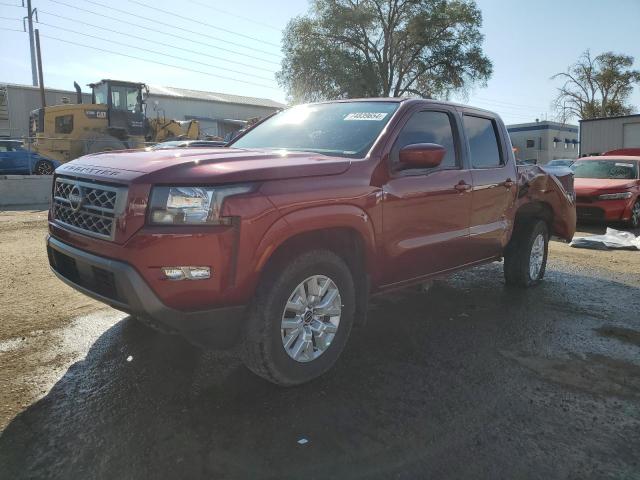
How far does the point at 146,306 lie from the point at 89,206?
2.66 ft

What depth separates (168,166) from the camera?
288 centimetres

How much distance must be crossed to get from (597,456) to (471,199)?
234cm

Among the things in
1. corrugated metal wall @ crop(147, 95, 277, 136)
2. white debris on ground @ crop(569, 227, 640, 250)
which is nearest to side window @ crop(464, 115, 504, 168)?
white debris on ground @ crop(569, 227, 640, 250)

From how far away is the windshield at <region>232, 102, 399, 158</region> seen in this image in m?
3.80

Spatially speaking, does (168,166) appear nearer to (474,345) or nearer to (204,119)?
(474,345)

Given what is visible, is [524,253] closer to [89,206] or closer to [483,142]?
[483,142]

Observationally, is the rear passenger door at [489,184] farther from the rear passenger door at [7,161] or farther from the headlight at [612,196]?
the rear passenger door at [7,161]

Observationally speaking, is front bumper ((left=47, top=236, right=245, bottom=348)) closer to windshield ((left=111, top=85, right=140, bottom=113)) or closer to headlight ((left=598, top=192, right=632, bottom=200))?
headlight ((left=598, top=192, right=632, bottom=200))

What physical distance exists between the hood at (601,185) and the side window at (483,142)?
647 cm

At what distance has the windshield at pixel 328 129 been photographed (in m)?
3.80

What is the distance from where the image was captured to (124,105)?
Answer: 19.6 metres

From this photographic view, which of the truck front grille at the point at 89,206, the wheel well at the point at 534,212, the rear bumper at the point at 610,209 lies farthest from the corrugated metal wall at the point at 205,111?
the truck front grille at the point at 89,206

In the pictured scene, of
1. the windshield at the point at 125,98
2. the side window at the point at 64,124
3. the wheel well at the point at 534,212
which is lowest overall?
the wheel well at the point at 534,212

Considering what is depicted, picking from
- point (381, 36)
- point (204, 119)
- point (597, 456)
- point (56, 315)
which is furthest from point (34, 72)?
point (597, 456)
